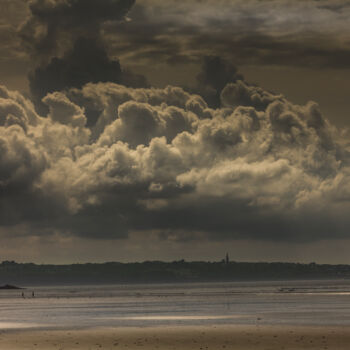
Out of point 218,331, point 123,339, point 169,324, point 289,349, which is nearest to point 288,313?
point 169,324

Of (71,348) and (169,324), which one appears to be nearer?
(71,348)

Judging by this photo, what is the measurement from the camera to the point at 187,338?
213 ft

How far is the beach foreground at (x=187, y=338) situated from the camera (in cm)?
5822

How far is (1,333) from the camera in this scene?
247 feet

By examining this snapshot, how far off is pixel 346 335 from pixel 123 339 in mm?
18844

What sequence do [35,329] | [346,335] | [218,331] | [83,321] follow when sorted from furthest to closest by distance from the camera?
[83,321], [35,329], [218,331], [346,335]

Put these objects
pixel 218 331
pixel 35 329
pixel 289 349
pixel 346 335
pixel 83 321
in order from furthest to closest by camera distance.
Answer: pixel 83 321, pixel 35 329, pixel 218 331, pixel 346 335, pixel 289 349

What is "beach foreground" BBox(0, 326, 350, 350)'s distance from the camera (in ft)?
191

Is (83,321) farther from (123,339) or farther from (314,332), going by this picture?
(314,332)

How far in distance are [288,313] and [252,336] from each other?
111 feet

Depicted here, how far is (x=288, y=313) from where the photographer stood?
9844 centimetres

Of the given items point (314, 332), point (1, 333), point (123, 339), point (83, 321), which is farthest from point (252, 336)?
point (83, 321)

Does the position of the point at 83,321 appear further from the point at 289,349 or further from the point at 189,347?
the point at 289,349

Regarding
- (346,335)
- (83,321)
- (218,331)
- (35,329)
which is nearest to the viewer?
(346,335)
